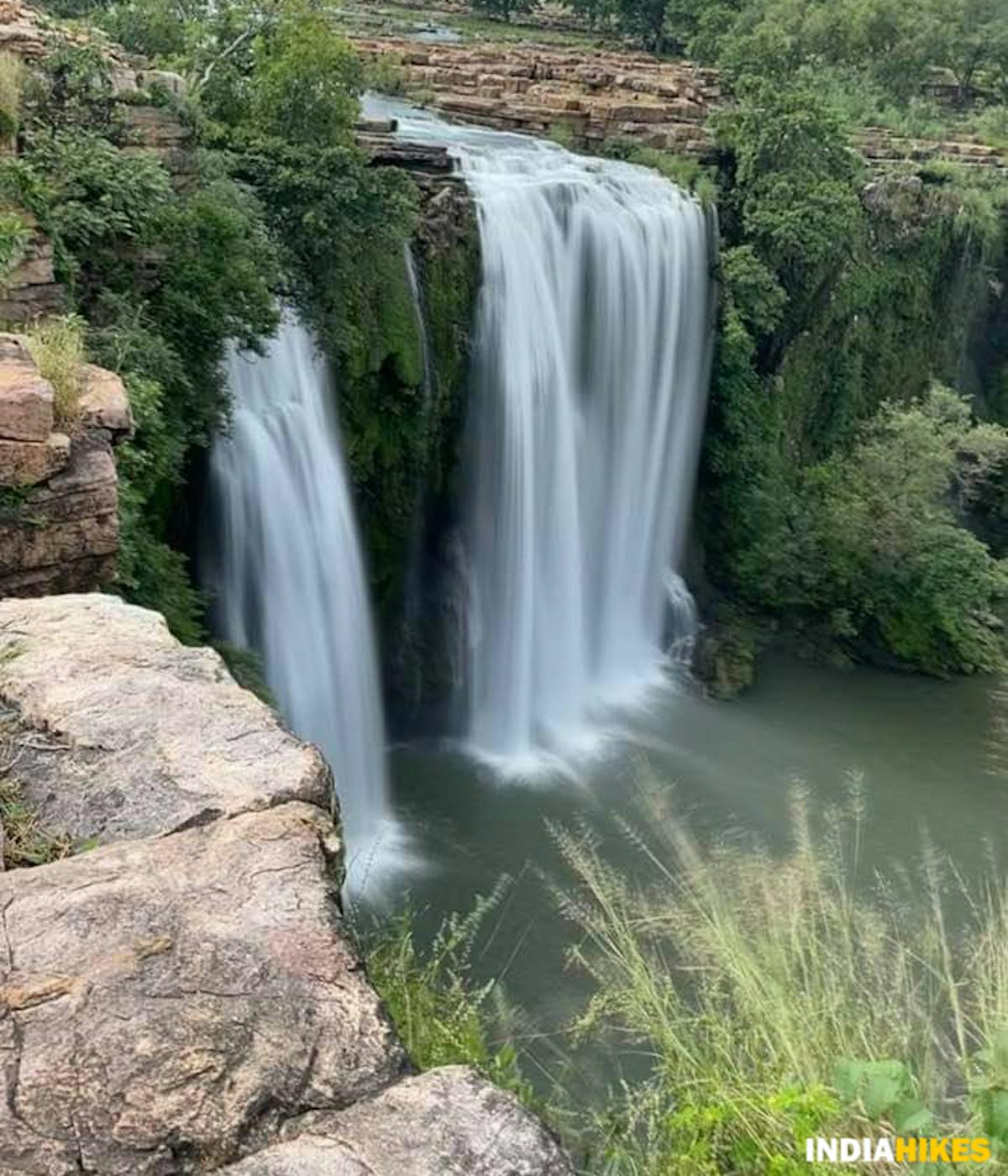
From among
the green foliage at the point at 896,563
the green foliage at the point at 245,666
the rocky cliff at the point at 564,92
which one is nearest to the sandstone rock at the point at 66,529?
the green foliage at the point at 245,666

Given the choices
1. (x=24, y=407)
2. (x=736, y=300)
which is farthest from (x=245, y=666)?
(x=736, y=300)

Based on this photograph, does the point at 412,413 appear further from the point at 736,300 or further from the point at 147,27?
the point at 736,300

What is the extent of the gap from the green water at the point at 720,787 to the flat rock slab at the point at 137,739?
16.7ft

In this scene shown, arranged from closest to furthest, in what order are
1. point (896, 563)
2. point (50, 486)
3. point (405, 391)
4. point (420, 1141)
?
point (420, 1141)
point (50, 486)
point (405, 391)
point (896, 563)

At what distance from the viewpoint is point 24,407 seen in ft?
15.9

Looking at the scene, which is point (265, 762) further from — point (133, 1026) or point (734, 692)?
point (734, 692)

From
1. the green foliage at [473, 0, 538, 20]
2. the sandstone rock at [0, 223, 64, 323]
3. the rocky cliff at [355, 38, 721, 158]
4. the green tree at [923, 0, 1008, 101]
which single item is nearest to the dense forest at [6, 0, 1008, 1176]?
the sandstone rock at [0, 223, 64, 323]

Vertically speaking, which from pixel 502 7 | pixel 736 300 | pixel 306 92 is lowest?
pixel 736 300

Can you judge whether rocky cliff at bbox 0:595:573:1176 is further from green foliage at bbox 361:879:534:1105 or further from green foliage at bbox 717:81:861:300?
green foliage at bbox 717:81:861:300

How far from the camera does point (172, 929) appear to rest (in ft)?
8.36

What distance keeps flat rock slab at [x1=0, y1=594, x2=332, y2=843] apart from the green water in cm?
509

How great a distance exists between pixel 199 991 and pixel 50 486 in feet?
10.7

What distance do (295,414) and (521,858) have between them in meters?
4.55

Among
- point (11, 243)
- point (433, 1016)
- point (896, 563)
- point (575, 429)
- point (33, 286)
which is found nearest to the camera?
point (433, 1016)
